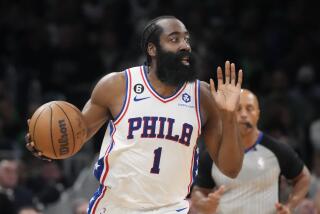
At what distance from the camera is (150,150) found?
5.06m

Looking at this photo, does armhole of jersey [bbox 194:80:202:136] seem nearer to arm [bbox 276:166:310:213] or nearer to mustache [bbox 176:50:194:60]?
mustache [bbox 176:50:194:60]

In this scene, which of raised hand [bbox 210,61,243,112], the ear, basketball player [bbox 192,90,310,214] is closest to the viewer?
raised hand [bbox 210,61,243,112]

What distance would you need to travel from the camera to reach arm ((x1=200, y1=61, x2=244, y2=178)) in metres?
5.04

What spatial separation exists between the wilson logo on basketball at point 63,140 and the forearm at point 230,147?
94 cm

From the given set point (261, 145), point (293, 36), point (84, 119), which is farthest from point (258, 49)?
point (84, 119)

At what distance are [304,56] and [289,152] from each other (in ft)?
16.4

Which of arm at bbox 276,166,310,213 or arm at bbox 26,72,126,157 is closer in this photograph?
arm at bbox 26,72,126,157

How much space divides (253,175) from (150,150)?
1.80 m

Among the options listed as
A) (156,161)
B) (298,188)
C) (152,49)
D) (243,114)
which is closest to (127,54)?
(243,114)

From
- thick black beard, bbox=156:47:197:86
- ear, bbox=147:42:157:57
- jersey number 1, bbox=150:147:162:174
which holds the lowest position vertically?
jersey number 1, bbox=150:147:162:174

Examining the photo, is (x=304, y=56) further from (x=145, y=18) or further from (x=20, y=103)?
(x=20, y=103)

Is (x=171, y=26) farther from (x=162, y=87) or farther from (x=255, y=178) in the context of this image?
(x=255, y=178)

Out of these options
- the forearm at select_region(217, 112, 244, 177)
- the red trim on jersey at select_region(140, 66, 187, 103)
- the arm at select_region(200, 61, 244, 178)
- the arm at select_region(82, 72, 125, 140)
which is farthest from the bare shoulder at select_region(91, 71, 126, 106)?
the forearm at select_region(217, 112, 244, 177)

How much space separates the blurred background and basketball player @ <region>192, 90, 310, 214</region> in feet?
9.32
